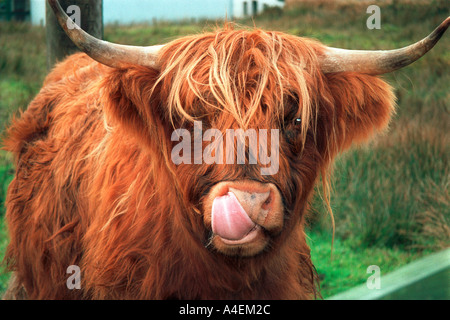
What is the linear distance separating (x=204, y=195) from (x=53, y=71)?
197cm

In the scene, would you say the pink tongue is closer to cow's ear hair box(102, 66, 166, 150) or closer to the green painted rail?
cow's ear hair box(102, 66, 166, 150)

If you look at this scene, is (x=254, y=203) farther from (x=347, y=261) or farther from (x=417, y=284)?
(x=347, y=261)

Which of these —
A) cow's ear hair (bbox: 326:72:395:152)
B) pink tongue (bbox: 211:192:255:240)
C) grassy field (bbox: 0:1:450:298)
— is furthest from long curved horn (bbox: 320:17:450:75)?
grassy field (bbox: 0:1:450:298)

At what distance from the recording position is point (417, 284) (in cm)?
248

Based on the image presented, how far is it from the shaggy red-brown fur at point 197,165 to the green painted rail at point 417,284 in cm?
32

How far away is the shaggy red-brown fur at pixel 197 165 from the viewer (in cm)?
192

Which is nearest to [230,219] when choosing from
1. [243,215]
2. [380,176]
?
[243,215]

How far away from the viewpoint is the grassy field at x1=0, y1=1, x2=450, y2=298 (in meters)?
4.14

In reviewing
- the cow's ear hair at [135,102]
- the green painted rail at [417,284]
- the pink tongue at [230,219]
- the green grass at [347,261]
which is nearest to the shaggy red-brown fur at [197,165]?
the cow's ear hair at [135,102]

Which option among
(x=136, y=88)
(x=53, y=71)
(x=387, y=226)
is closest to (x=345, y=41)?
(x=387, y=226)

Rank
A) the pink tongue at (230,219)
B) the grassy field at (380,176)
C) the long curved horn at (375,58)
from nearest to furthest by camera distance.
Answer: the pink tongue at (230,219) → the long curved horn at (375,58) → the grassy field at (380,176)

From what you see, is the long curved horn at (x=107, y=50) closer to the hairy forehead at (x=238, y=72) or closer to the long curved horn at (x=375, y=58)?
the hairy forehead at (x=238, y=72)

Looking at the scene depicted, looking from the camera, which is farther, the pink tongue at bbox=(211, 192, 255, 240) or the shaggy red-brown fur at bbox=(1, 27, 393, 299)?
the shaggy red-brown fur at bbox=(1, 27, 393, 299)

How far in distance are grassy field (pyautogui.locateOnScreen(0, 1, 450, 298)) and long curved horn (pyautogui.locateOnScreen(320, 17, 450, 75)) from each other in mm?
1883
